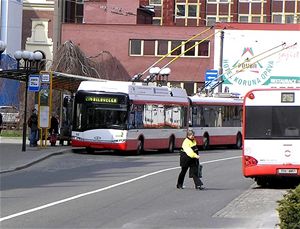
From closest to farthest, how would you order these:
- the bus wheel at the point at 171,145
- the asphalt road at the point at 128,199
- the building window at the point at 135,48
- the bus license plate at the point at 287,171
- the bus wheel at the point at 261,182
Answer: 1. the asphalt road at the point at 128,199
2. the bus license plate at the point at 287,171
3. the bus wheel at the point at 261,182
4. the bus wheel at the point at 171,145
5. the building window at the point at 135,48

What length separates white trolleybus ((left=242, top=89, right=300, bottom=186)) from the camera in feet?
61.1

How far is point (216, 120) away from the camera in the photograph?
1576 inches

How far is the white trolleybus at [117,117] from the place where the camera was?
31.1 metres

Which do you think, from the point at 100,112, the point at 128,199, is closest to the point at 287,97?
the point at 128,199

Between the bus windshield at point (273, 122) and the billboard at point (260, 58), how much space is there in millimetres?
46930

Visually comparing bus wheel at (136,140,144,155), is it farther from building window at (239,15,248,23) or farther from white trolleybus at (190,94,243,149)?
building window at (239,15,248,23)

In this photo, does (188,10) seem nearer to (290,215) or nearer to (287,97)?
(287,97)

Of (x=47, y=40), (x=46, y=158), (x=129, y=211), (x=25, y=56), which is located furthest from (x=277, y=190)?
(x=47, y=40)

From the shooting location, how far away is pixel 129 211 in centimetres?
1383

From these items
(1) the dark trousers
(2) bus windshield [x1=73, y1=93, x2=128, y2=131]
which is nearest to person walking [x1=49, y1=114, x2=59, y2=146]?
(2) bus windshield [x1=73, y1=93, x2=128, y2=131]

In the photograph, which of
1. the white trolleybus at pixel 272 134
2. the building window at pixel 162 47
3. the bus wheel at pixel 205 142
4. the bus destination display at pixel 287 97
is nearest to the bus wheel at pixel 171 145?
the bus wheel at pixel 205 142

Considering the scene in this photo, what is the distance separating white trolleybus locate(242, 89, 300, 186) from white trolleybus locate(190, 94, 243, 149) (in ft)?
60.7

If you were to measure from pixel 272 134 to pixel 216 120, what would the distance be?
69.7 ft

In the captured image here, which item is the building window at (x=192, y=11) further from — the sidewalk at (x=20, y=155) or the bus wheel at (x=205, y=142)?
the sidewalk at (x=20, y=155)
